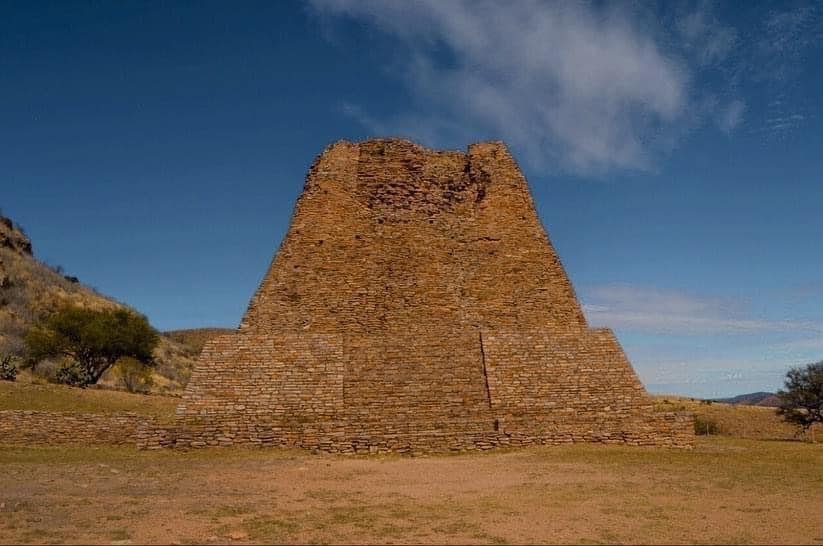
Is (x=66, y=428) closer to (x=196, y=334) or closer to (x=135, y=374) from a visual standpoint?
(x=135, y=374)

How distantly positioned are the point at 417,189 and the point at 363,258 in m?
3.42

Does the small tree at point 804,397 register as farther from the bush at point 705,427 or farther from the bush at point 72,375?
the bush at point 72,375

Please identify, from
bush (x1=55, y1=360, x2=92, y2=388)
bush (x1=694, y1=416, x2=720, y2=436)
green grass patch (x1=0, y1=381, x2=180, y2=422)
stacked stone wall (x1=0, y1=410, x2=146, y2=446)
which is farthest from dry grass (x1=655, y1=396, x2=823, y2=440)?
bush (x1=55, y1=360, x2=92, y2=388)

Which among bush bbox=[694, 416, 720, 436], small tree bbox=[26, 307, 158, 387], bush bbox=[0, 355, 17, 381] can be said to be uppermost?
small tree bbox=[26, 307, 158, 387]

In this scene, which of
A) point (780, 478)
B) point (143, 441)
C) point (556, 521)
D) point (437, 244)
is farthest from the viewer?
point (437, 244)

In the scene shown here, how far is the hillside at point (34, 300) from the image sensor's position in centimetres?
3256

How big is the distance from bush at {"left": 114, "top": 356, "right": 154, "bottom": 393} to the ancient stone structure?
17.1 m

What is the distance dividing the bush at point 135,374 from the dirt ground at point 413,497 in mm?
18441

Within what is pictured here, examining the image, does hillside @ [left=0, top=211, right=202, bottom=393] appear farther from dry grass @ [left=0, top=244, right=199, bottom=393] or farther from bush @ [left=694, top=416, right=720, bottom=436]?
bush @ [left=694, top=416, right=720, bottom=436]

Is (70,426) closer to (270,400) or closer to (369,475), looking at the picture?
(270,400)

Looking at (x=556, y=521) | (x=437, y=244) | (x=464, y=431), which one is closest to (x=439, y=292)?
(x=437, y=244)

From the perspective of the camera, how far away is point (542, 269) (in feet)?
62.6

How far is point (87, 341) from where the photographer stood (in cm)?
2878

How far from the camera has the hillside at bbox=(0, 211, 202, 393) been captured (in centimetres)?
3256
